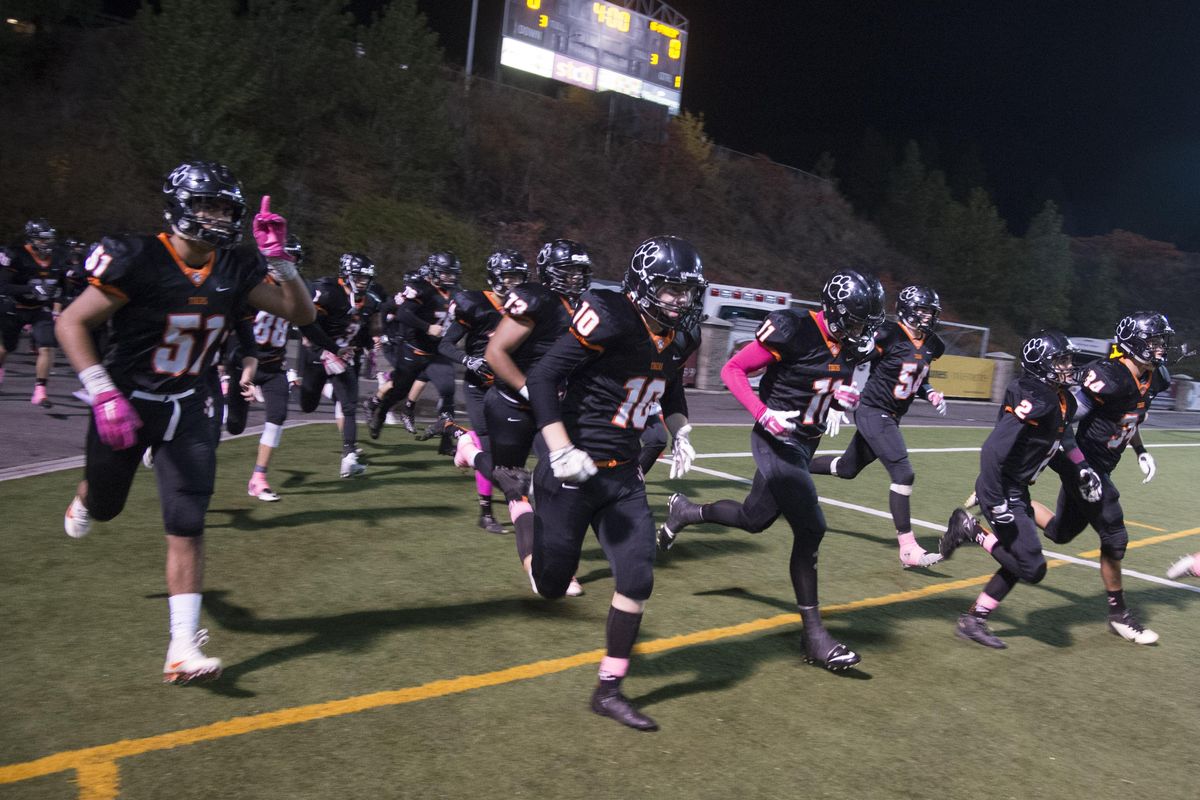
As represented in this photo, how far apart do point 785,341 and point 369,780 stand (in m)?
3.28

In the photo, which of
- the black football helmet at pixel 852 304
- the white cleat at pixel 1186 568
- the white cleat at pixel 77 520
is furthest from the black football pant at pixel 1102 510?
the white cleat at pixel 77 520

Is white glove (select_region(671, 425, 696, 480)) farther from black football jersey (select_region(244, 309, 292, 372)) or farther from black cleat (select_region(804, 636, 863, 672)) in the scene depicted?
black football jersey (select_region(244, 309, 292, 372))

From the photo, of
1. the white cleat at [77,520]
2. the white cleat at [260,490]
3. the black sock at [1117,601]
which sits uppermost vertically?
the white cleat at [77,520]

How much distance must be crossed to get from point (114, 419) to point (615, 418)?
2187mm

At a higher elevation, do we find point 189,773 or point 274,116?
point 274,116

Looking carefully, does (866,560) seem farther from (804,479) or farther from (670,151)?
(670,151)

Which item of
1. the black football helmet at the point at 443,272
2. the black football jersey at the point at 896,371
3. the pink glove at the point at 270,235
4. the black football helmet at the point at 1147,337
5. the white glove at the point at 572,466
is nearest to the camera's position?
the white glove at the point at 572,466

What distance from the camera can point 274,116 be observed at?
34.3 meters

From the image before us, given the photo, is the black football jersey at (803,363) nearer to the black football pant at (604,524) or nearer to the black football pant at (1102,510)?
the black football pant at (604,524)

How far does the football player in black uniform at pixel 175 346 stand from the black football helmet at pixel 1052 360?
4517 mm

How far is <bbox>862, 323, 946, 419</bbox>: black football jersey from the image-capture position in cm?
772

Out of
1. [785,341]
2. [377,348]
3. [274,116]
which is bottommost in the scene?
[377,348]

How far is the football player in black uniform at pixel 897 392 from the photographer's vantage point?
24.8ft

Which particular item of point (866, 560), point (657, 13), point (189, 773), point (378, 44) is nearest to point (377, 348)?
point (866, 560)
